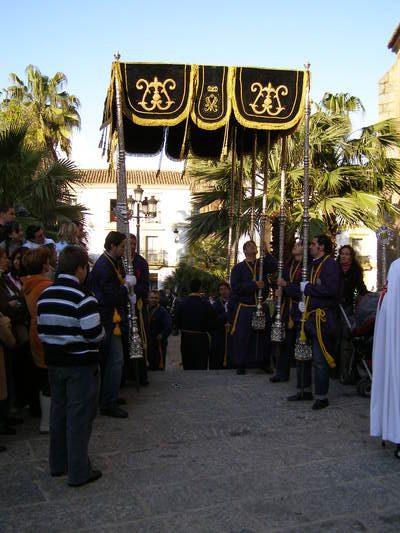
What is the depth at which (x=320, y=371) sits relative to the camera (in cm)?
688

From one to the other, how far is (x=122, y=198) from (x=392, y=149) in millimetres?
9444

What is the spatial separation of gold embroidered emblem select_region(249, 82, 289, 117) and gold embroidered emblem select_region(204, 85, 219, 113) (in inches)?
17.9

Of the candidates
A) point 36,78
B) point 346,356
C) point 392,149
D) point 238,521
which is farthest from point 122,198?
point 36,78

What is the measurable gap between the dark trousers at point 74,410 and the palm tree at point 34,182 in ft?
24.3

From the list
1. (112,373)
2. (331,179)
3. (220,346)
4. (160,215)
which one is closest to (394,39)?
(331,179)

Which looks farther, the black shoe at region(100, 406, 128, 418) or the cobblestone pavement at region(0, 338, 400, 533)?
the black shoe at region(100, 406, 128, 418)

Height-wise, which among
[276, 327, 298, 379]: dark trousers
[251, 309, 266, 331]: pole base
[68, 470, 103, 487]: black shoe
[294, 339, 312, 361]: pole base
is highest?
[251, 309, 266, 331]: pole base

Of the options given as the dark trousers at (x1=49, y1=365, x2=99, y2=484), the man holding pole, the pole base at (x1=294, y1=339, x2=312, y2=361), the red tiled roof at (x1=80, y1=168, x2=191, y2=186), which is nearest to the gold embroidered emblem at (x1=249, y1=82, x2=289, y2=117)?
the man holding pole

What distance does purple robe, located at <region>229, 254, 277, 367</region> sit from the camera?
902 cm

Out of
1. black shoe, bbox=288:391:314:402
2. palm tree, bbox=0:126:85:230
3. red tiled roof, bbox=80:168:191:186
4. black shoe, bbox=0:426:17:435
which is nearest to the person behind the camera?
black shoe, bbox=0:426:17:435

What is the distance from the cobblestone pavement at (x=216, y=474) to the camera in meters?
4.11

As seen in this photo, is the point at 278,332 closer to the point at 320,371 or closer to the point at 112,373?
the point at 320,371

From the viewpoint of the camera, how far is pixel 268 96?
8.33m

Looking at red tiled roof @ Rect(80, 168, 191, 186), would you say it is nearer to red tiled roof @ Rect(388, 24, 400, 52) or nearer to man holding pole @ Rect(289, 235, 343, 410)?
red tiled roof @ Rect(388, 24, 400, 52)
